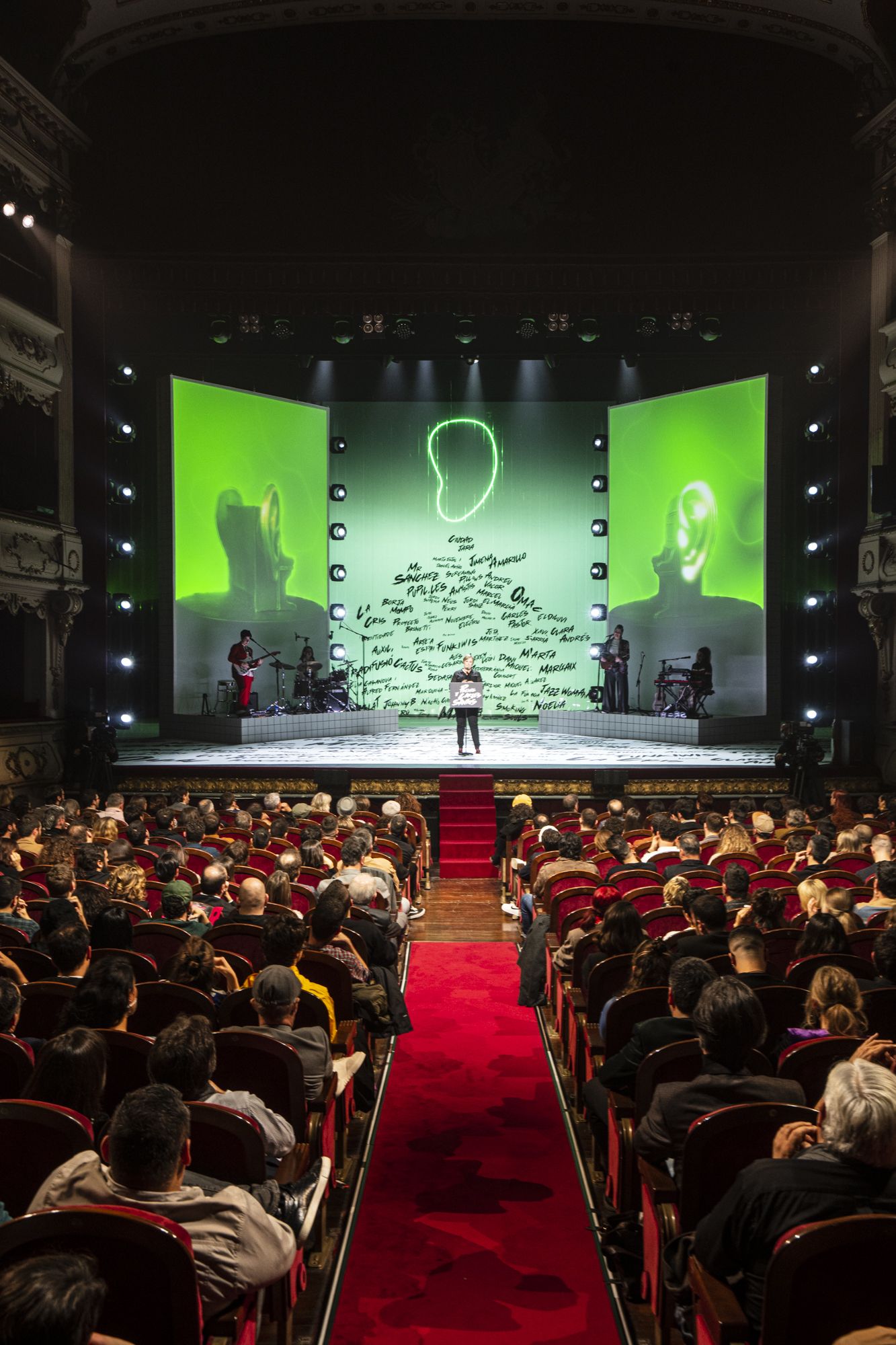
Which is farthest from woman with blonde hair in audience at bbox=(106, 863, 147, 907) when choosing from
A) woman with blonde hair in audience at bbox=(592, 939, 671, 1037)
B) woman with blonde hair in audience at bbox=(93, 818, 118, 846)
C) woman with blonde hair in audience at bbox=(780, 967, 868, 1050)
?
woman with blonde hair in audience at bbox=(780, 967, 868, 1050)

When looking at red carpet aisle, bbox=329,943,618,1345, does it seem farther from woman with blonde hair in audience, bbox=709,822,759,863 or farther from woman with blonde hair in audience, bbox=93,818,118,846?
woman with blonde hair in audience, bbox=93,818,118,846

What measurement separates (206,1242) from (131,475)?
1518cm

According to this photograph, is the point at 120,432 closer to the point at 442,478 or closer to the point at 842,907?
the point at 442,478

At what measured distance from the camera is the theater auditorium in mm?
2625

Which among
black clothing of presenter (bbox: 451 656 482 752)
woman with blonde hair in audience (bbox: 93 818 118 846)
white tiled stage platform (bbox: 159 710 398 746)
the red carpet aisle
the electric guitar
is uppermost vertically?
the electric guitar

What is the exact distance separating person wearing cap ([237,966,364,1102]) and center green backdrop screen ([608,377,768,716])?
13.4 meters

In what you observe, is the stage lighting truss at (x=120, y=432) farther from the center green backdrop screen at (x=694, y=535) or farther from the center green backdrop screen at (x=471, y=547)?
the center green backdrop screen at (x=694, y=535)

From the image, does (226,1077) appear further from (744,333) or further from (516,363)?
(516,363)

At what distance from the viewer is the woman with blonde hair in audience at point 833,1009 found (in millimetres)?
3201

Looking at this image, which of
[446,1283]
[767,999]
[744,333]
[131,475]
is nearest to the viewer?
[446,1283]

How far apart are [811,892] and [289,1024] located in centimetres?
274

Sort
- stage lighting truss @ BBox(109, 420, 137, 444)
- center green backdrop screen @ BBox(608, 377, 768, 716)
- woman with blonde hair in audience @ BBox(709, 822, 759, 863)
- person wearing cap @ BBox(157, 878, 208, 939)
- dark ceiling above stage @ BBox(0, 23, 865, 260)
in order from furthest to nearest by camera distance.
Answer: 1. center green backdrop screen @ BBox(608, 377, 768, 716)
2. stage lighting truss @ BBox(109, 420, 137, 444)
3. dark ceiling above stage @ BBox(0, 23, 865, 260)
4. woman with blonde hair in audience @ BBox(709, 822, 759, 863)
5. person wearing cap @ BBox(157, 878, 208, 939)

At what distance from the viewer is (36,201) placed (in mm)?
12445

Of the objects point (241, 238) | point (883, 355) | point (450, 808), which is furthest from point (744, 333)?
point (450, 808)
